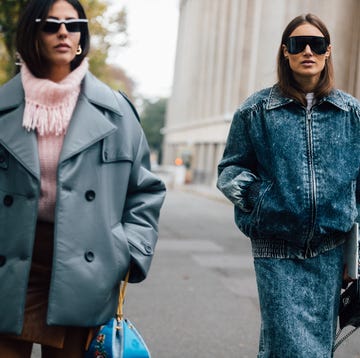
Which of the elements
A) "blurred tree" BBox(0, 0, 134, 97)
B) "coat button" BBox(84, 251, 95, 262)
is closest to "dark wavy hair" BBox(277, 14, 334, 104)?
"coat button" BBox(84, 251, 95, 262)

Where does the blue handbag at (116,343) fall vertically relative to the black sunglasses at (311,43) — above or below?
below

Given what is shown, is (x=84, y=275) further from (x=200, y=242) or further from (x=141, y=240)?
(x=200, y=242)

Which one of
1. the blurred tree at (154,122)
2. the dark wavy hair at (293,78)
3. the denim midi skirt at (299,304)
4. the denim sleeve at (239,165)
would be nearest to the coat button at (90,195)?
the denim sleeve at (239,165)

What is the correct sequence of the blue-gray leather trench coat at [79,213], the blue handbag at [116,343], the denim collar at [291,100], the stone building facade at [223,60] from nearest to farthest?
the blue-gray leather trench coat at [79,213]
the blue handbag at [116,343]
the denim collar at [291,100]
the stone building facade at [223,60]

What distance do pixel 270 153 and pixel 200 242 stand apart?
345 inches

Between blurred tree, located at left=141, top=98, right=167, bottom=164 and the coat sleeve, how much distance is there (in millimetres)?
93637

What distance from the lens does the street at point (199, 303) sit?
5277mm

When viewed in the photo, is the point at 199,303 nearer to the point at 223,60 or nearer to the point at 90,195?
the point at 90,195

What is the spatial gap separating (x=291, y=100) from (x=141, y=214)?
0.93m

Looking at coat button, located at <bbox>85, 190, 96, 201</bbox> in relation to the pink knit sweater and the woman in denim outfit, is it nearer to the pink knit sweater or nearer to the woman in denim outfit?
the pink knit sweater

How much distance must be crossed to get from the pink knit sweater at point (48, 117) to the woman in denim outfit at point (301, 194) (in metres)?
0.96

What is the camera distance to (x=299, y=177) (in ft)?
10.1

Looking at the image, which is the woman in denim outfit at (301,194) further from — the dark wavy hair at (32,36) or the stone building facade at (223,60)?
the stone building facade at (223,60)

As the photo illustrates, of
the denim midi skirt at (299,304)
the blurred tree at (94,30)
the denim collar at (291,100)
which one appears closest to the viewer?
the denim midi skirt at (299,304)
